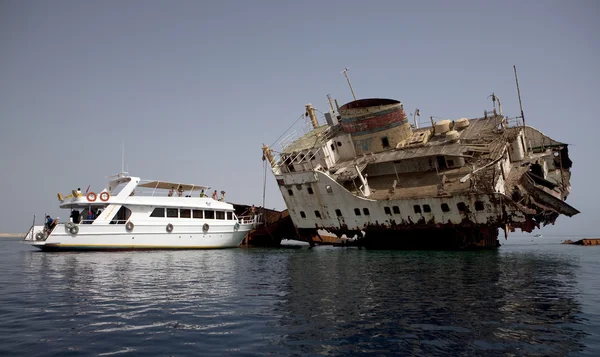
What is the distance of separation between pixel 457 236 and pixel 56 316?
2390cm

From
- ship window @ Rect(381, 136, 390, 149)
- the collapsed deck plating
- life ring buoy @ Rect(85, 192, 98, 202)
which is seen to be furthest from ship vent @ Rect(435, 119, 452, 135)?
life ring buoy @ Rect(85, 192, 98, 202)

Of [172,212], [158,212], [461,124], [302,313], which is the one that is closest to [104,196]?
[158,212]

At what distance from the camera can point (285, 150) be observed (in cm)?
3759

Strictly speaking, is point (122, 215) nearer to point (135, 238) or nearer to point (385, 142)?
point (135, 238)

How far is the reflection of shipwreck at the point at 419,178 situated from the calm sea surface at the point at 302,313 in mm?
8391

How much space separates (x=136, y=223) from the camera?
99.7ft

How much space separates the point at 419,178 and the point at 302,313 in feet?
70.7

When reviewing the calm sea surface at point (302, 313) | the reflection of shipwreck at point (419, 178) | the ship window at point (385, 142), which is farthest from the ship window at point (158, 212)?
the ship window at point (385, 142)

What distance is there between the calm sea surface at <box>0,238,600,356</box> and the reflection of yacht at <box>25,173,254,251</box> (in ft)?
37.7

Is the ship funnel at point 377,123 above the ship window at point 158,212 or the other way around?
above

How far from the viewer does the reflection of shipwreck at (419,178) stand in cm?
2536

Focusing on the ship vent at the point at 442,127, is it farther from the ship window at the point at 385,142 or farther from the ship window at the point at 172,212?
the ship window at the point at 172,212

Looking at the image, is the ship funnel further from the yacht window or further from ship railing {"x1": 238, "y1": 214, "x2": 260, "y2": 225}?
the yacht window

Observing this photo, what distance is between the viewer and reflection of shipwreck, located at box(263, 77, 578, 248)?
2536 centimetres
